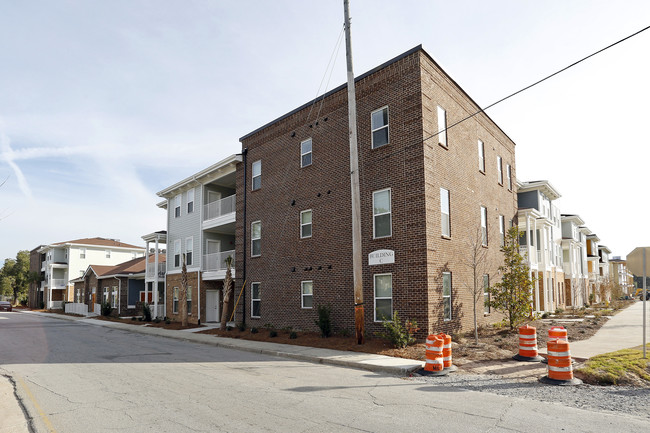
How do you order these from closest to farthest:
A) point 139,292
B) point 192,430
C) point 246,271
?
1. point 192,430
2. point 246,271
3. point 139,292

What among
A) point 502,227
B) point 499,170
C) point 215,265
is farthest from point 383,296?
point 215,265

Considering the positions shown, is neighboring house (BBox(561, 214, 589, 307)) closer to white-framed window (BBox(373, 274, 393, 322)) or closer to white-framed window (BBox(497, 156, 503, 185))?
white-framed window (BBox(497, 156, 503, 185))

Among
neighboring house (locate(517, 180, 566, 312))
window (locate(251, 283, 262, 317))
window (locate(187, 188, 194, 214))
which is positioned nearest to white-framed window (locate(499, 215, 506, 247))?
neighboring house (locate(517, 180, 566, 312))

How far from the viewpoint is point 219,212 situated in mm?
26844

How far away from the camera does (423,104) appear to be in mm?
16000

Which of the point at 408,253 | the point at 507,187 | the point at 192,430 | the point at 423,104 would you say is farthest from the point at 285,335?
the point at 507,187

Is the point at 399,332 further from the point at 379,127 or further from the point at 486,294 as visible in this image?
the point at 379,127

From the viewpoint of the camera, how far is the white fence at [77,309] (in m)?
43.6

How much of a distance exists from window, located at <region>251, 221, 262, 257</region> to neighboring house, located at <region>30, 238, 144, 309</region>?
43.9m

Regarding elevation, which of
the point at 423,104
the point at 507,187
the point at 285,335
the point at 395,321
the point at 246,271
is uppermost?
the point at 423,104

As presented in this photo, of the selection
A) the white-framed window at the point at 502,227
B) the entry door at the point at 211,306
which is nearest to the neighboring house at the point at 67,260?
the entry door at the point at 211,306

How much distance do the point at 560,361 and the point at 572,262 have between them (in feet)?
120

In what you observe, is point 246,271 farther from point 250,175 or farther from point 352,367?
point 352,367

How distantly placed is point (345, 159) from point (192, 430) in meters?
13.3
